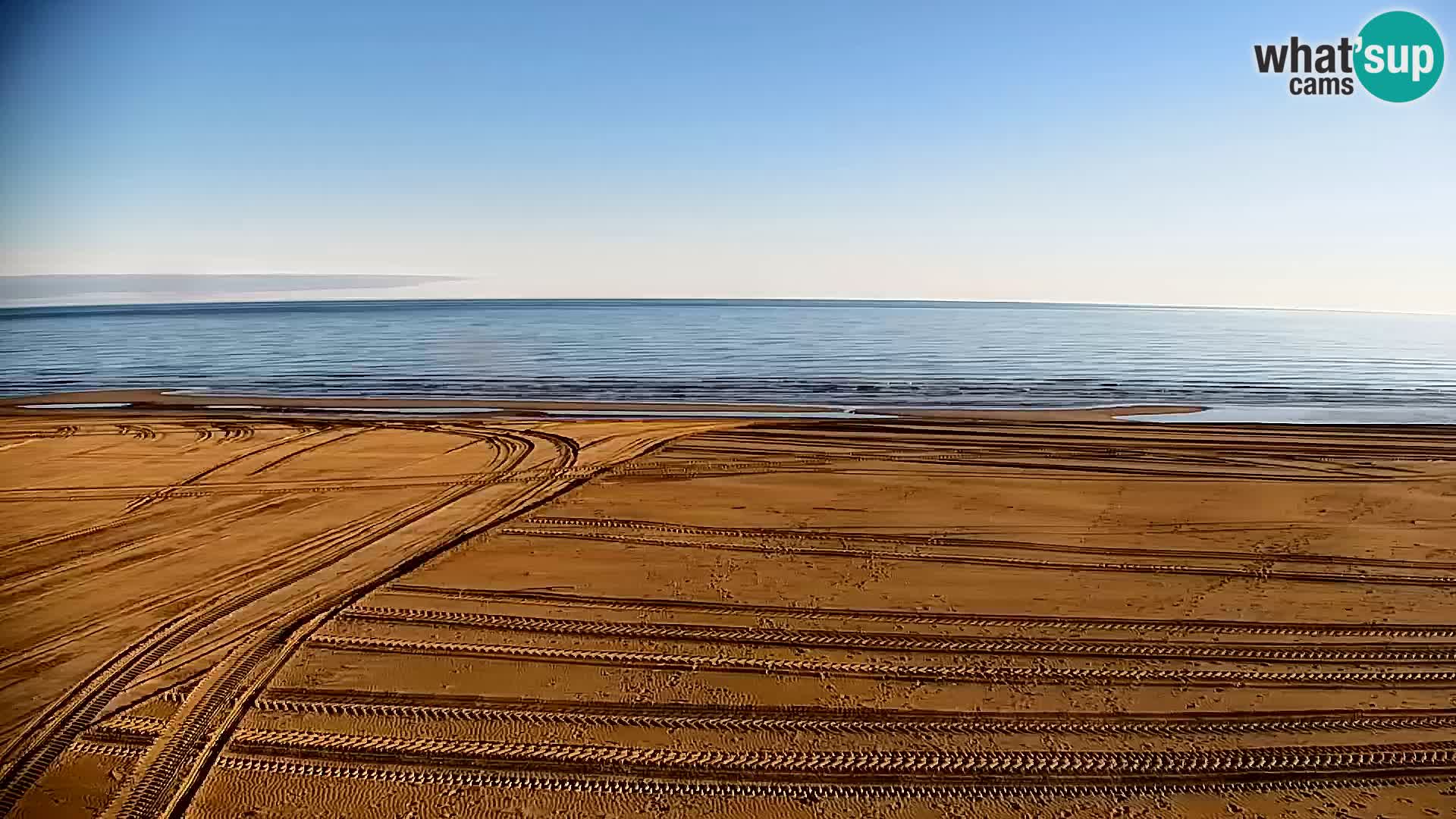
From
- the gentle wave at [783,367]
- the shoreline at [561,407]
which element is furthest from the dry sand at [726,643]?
the gentle wave at [783,367]

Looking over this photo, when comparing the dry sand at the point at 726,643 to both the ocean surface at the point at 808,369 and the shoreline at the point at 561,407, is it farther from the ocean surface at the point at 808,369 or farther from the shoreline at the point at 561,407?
the ocean surface at the point at 808,369

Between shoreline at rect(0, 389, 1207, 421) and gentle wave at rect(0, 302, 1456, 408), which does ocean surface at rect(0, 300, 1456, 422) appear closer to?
gentle wave at rect(0, 302, 1456, 408)

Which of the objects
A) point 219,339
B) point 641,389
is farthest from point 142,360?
point 641,389

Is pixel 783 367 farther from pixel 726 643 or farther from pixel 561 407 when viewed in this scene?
pixel 726 643

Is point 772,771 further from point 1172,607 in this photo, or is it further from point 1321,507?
point 1321,507

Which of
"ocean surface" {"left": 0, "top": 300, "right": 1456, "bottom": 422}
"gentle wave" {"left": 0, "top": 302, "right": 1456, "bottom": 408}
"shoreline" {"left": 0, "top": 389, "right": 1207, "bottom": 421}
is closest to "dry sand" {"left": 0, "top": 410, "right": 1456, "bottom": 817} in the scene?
"shoreline" {"left": 0, "top": 389, "right": 1207, "bottom": 421}

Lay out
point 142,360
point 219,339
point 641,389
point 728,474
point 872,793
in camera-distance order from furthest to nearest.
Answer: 1. point 219,339
2. point 142,360
3. point 641,389
4. point 728,474
5. point 872,793
